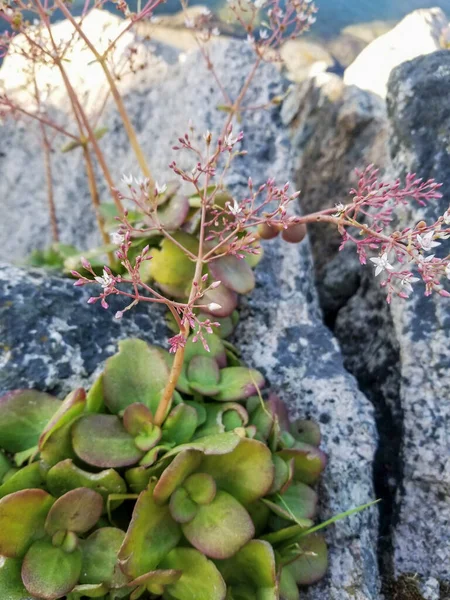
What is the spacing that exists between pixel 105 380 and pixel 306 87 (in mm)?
2279

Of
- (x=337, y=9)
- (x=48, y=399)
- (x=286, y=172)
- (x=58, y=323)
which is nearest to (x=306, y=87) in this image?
(x=286, y=172)

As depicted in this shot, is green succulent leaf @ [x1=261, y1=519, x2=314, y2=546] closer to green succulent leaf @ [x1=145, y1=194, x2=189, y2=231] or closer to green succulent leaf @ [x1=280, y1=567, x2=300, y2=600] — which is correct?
green succulent leaf @ [x1=280, y1=567, x2=300, y2=600]

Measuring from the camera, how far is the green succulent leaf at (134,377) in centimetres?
136

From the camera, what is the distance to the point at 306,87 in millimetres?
3027

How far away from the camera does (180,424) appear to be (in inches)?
52.0

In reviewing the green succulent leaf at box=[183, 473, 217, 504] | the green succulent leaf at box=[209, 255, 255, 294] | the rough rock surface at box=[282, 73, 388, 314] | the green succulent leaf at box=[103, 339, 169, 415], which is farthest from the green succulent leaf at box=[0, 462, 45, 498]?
the rough rock surface at box=[282, 73, 388, 314]

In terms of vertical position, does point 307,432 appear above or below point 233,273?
below

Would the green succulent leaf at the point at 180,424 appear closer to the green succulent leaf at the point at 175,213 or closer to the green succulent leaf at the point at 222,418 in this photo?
the green succulent leaf at the point at 222,418

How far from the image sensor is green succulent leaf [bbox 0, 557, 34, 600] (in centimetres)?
113

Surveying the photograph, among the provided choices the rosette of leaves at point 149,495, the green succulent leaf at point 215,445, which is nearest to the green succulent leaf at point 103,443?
the rosette of leaves at point 149,495

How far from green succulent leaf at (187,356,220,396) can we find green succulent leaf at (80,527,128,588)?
1.30 ft

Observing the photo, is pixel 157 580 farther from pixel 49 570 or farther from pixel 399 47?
pixel 399 47

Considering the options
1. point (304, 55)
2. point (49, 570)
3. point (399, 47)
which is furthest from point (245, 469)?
point (304, 55)

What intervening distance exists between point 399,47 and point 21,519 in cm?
370
